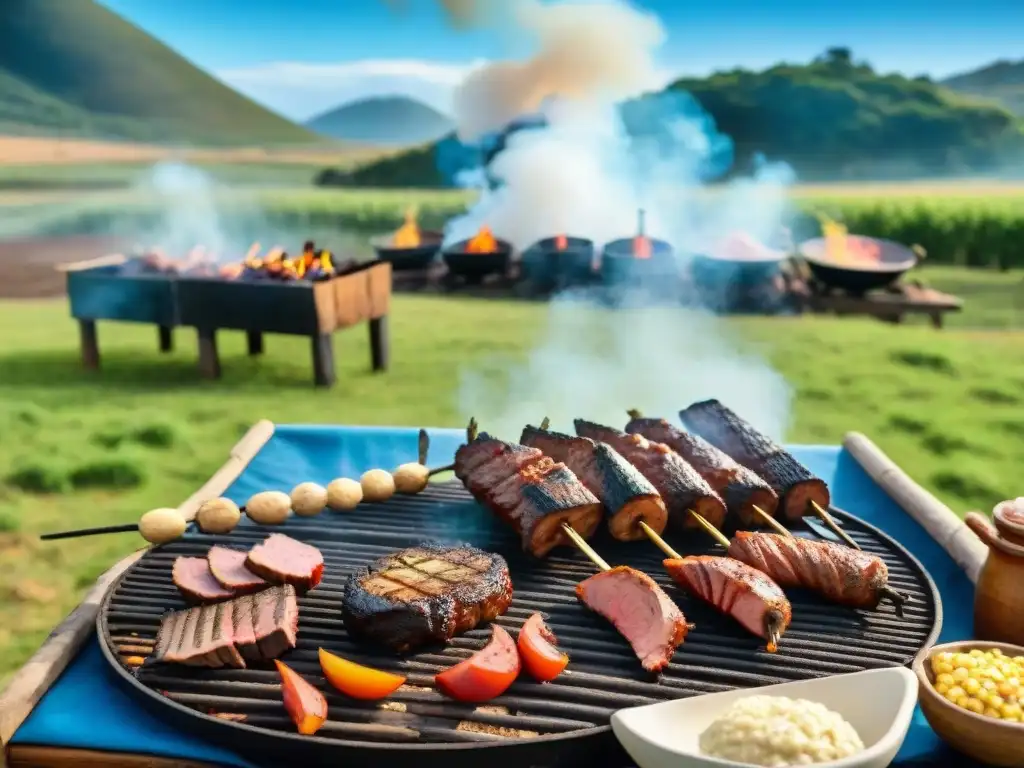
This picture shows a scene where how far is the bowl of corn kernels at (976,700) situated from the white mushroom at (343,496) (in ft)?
8.28

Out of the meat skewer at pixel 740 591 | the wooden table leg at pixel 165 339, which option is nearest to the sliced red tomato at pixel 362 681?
the meat skewer at pixel 740 591

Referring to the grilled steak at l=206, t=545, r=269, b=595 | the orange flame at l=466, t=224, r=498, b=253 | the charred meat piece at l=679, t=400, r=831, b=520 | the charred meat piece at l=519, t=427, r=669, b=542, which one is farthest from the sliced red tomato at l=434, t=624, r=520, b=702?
the orange flame at l=466, t=224, r=498, b=253

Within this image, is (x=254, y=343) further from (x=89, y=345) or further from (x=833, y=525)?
(x=833, y=525)

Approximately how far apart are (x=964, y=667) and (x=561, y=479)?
5.44 feet

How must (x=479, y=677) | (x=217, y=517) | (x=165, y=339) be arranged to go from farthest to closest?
1. (x=165, y=339)
2. (x=217, y=517)
3. (x=479, y=677)

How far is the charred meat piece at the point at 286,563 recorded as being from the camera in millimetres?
3303

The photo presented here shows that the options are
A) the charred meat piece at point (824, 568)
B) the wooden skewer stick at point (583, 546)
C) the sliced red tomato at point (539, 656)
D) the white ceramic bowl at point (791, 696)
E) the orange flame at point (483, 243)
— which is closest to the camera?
the white ceramic bowl at point (791, 696)

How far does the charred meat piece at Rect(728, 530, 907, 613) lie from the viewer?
3.21 m

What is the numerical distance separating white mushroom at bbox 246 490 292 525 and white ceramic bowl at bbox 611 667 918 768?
2.10 m

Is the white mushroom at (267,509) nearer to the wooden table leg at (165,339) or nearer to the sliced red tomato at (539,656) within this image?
the sliced red tomato at (539,656)

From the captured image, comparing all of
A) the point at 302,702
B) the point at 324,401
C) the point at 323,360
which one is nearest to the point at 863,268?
the point at 323,360

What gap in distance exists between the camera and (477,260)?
12836 millimetres

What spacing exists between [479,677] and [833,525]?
1.88 meters

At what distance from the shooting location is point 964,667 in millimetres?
2650
